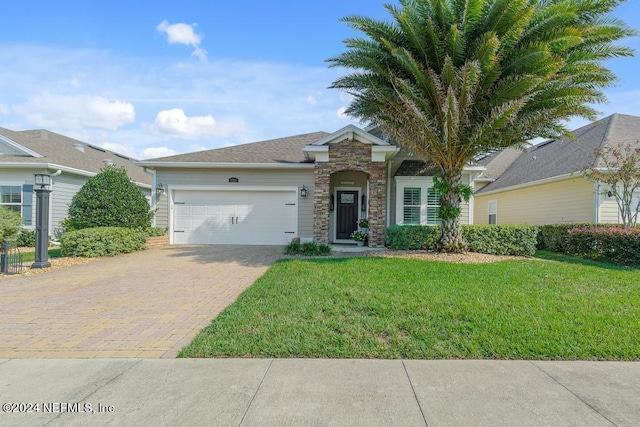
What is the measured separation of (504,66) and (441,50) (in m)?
1.58

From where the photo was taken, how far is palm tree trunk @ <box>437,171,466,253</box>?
9516 millimetres

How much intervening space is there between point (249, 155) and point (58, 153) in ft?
27.3

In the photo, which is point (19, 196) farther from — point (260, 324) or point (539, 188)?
point (539, 188)

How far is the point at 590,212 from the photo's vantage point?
490 inches

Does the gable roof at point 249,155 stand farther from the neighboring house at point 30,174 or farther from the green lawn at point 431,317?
the green lawn at point 431,317

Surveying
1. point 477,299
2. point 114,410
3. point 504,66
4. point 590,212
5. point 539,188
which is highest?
point 504,66

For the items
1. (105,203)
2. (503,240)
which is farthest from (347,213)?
(105,203)

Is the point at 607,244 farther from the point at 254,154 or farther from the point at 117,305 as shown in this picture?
the point at 254,154

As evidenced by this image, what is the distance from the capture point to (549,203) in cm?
1477

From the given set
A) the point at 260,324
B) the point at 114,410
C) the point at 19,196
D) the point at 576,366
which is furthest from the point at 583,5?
the point at 19,196

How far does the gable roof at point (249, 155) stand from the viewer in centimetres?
1342

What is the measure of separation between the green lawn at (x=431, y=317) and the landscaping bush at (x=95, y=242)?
6.51m

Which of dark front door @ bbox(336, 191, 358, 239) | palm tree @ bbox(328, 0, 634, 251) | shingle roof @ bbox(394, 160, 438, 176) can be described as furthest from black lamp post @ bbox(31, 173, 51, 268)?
shingle roof @ bbox(394, 160, 438, 176)

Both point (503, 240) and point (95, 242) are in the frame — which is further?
point (95, 242)
